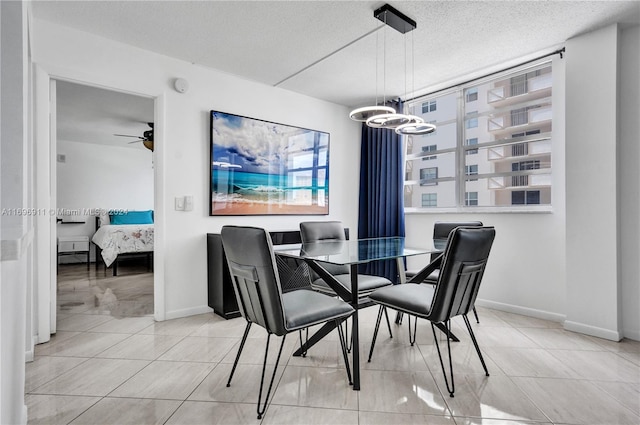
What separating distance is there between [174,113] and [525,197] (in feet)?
11.6

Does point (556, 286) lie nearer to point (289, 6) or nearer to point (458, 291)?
point (458, 291)

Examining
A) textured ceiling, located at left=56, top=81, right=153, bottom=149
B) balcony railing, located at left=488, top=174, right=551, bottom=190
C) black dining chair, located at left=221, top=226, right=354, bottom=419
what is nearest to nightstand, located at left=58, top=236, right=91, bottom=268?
textured ceiling, located at left=56, top=81, right=153, bottom=149

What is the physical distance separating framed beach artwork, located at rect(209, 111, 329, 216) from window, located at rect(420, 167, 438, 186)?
1.21 meters

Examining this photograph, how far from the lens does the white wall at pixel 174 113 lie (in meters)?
2.63

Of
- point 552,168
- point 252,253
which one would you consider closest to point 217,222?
point 252,253

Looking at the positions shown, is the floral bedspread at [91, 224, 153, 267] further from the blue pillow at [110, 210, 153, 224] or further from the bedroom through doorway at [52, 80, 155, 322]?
the blue pillow at [110, 210, 153, 224]

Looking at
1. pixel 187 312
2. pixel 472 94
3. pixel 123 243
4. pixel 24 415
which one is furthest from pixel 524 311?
pixel 123 243

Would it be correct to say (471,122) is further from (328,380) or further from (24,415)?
(24,415)

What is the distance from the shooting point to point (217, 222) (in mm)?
3408

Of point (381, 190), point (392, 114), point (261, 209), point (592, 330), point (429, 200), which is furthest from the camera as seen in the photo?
point (381, 190)

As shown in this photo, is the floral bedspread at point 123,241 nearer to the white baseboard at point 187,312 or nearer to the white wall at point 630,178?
the white baseboard at point 187,312

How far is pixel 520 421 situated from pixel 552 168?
2.39m

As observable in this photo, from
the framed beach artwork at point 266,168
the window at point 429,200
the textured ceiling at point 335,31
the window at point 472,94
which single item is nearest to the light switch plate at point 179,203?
the framed beach artwork at point 266,168

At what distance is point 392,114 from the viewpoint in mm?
2256
